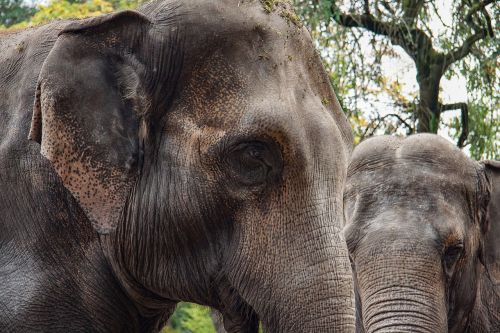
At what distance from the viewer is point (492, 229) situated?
7.90m

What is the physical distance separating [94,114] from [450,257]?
11.4 feet

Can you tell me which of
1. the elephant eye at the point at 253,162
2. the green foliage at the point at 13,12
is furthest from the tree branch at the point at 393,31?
the green foliage at the point at 13,12

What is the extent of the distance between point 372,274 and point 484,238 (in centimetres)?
113

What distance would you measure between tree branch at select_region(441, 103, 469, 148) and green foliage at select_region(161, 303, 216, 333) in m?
3.37

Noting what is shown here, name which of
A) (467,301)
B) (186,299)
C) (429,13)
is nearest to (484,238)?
(467,301)

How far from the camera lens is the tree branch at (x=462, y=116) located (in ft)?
43.0

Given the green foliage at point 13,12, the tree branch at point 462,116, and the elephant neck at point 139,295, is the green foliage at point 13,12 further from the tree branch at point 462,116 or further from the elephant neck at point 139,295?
the elephant neck at point 139,295

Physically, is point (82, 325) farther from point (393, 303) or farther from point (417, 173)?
point (417, 173)

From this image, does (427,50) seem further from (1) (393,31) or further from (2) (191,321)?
(2) (191,321)

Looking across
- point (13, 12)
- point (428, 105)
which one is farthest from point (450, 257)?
point (13, 12)

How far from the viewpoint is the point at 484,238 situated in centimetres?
786

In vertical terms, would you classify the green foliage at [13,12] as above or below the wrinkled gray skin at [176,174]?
below

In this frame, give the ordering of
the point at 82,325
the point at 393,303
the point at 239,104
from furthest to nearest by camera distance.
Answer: the point at 393,303
the point at 82,325
the point at 239,104

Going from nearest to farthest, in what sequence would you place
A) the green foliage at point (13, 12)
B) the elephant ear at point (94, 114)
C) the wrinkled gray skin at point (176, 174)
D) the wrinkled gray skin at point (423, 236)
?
the wrinkled gray skin at point (176, 174)
the elephant ear at point (94, 114)
the wrinkled gray skin at point (423, 236)
the green foliage at point (13, 12)
